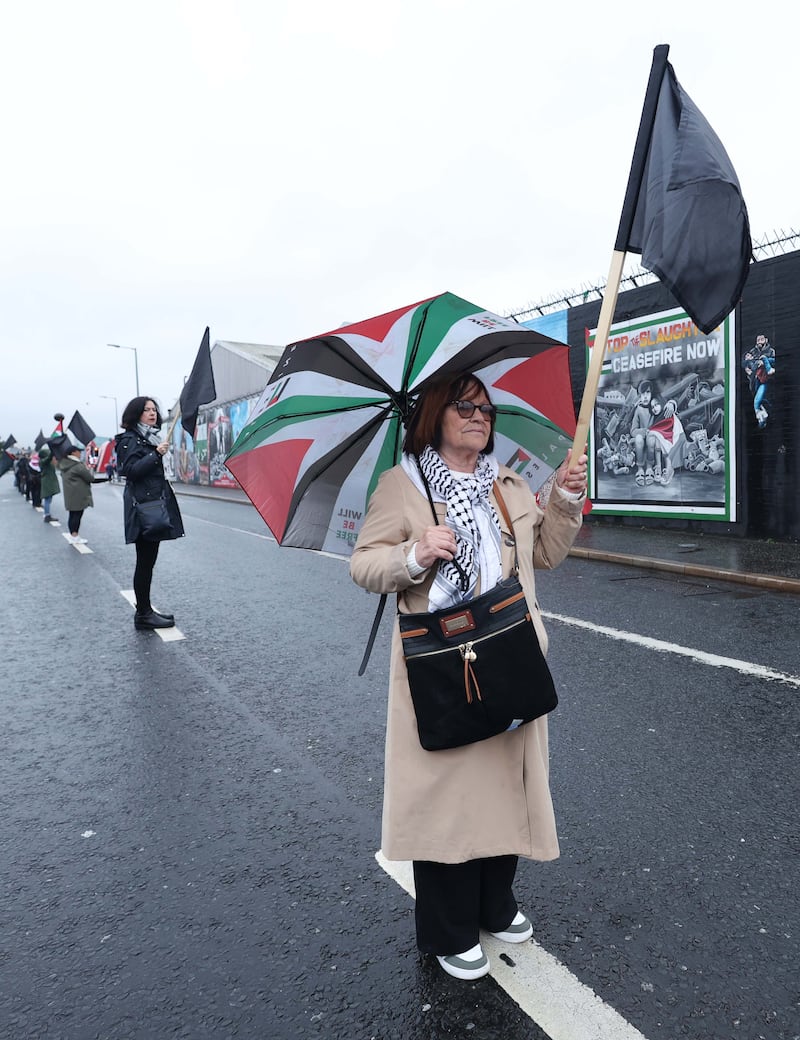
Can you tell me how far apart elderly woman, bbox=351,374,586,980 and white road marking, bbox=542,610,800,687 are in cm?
334

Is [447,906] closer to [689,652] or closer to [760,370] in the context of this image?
[689,652]

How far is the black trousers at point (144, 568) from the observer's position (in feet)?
23.0

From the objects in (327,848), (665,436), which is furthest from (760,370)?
(327,848)

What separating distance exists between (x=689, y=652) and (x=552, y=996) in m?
3.91

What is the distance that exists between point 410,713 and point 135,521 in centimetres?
507

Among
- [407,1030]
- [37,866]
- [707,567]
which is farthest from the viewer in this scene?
[707,567]

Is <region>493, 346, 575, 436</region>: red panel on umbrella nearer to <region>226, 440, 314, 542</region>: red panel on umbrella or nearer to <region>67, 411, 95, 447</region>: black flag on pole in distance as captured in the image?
<region>226, 440, 314, 542</region>: red panel on umbrella

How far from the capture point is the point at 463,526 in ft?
7.62

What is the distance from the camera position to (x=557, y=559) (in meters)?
2.60

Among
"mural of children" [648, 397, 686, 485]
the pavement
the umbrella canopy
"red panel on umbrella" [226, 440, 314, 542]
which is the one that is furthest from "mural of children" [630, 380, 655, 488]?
"red panel on umbrella" [226, 440, 314, 542]

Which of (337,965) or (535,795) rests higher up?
(535,795)

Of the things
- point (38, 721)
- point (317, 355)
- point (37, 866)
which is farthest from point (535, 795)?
point (38, 721)

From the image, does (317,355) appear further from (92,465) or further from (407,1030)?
(92,465)

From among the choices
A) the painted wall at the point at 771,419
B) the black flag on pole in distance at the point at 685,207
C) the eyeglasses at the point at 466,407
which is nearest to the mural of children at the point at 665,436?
the painted wall at the point at 771,419
